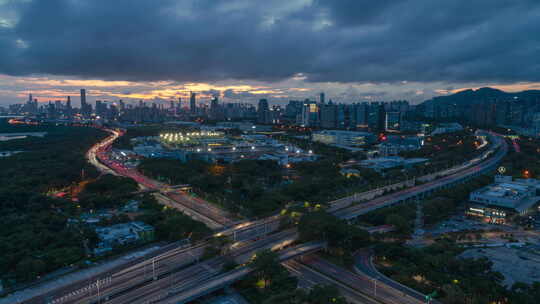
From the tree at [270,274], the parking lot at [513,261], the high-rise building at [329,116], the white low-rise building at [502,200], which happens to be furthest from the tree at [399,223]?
the high-rise building at [329,116]

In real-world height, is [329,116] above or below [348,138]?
above

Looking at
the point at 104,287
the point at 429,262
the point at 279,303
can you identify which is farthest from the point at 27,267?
the point at 429,262

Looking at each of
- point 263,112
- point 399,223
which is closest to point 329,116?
point 263,112

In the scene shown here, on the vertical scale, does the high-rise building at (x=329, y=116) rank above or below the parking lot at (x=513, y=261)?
above

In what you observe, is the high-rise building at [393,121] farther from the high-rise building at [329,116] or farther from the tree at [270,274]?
the tree at [270,274]

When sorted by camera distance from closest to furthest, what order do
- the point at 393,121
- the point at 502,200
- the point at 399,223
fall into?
the point at 399,223
the point at 502,200
the point at 393,121

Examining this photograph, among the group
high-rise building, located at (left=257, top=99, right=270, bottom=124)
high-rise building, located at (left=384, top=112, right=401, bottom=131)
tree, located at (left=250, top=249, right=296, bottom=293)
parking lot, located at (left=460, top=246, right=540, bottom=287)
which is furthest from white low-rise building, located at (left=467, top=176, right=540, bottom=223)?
high-rise building, located at (left=257, top=99, right=270, bottom=124)

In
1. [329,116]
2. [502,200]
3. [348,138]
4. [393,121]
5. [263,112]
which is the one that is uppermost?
[263,112]

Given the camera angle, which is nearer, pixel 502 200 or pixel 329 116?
pixel 502 200

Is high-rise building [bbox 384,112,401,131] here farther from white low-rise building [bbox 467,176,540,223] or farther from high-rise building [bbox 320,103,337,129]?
white low-rise building [bbox 467,176,540,223]

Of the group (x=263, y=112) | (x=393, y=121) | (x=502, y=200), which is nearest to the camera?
(x=502, y=200)

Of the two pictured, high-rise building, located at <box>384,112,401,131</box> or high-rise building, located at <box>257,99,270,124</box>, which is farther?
high-rise building, located at <box>257,99,270,124</box>

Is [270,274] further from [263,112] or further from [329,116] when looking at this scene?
[263,112]
